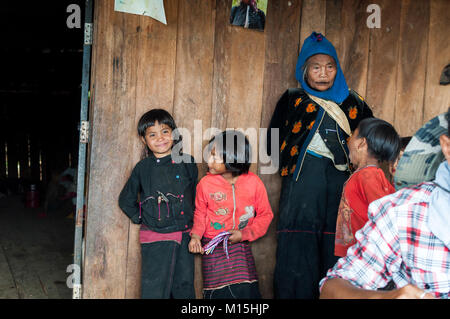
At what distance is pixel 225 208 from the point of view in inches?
105

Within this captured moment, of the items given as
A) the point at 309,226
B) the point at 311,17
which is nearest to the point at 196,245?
the point at 309,226

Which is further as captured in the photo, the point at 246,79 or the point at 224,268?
the point at 246,79

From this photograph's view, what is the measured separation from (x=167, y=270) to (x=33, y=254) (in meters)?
2.54

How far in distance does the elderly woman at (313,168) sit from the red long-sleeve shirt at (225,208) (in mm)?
276

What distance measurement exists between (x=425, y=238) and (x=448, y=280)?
13 cm

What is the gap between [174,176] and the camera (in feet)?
8.92

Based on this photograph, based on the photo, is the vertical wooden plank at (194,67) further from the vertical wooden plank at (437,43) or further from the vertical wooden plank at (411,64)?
the vertical wooden plank at (437,43)

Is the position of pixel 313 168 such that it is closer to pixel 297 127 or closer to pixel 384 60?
pixel 297 127

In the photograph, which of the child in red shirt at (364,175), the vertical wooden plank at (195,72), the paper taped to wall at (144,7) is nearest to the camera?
the child in red shirt at (364,175)

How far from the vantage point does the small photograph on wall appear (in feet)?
9.84

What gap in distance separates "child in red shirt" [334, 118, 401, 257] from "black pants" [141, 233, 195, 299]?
932mm

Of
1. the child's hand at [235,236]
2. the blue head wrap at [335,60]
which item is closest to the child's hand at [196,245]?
the child's hand at [235,236]

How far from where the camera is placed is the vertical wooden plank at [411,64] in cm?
326

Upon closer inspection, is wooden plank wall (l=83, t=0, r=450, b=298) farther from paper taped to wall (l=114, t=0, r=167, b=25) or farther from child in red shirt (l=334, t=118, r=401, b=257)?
child in red shirt (l=334, t=118, r=401, b=257)
